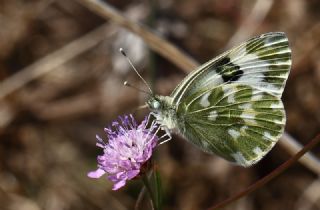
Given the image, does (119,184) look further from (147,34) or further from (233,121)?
(147,34)

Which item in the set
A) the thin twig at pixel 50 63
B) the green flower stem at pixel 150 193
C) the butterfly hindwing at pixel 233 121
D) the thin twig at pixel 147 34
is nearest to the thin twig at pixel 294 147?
the butterfly hindwing at pixel 233 121

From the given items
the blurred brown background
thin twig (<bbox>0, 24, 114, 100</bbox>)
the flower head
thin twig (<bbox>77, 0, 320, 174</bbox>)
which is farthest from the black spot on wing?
thin twig (<bbox>0, 24, 114, 100</bbox>)

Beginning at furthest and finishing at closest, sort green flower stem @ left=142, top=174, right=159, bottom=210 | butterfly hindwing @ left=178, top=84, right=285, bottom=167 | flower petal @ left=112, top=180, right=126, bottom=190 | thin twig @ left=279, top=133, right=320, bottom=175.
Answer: thin twig @ left=279, top=133, right=320, bottom=175 < butterfly hindwing @ left=178, top=84, right=285, bottom=167 < flower petal @ left=112, top=180, right=126, bottom=190 < green flower stem @ left=142, top=174, right=159, bottom=210

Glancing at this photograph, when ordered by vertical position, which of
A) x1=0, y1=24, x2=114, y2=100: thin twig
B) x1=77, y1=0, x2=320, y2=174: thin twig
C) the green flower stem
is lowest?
the green flower stem

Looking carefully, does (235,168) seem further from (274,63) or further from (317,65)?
(274,63)

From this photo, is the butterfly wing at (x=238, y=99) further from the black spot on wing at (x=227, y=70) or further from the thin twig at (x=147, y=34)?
the thin twig at (x=147, y=34)

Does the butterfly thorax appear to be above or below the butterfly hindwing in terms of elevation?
above

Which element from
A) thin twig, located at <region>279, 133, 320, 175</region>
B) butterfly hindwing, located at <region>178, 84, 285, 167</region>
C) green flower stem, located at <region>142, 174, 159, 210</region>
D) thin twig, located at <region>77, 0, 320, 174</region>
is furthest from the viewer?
thin twig, located at <region>77, 0, 320, 174</region>

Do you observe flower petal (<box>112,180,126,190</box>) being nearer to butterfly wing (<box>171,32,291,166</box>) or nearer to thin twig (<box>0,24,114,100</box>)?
butterfly wing (<box>171,32,291,166</box>)

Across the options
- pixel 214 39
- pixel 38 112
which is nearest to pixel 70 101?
pixel 38 112
